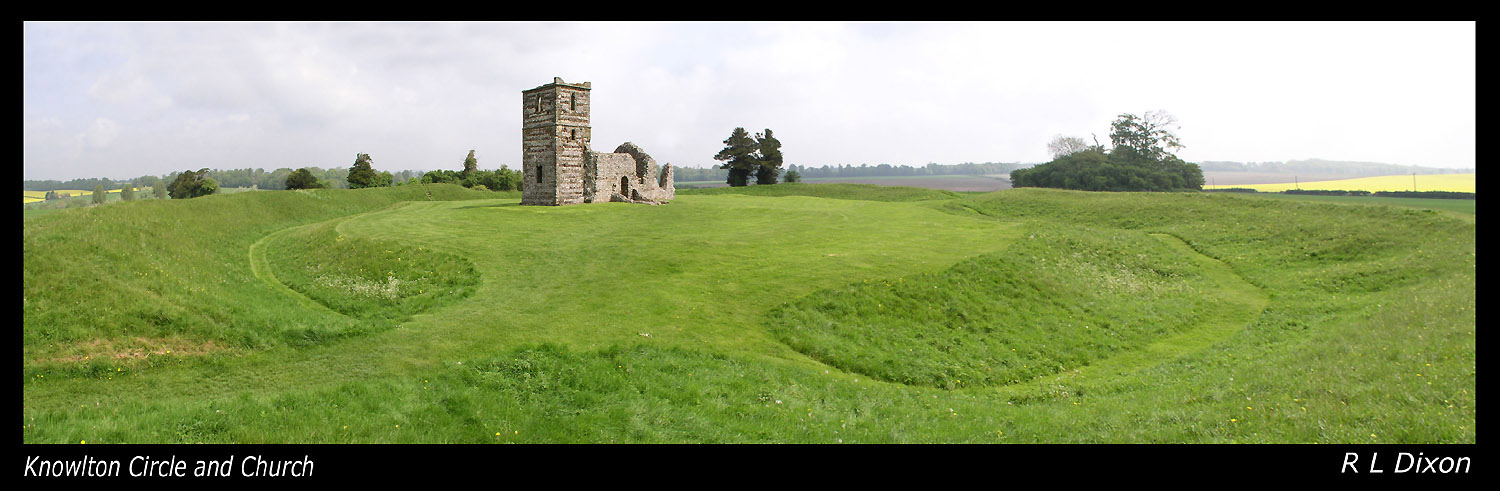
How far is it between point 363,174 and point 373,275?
5919 cm

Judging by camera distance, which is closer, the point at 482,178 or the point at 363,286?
the point at 363,286

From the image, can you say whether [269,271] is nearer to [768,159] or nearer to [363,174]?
[363,174]

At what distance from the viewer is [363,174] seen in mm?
74438

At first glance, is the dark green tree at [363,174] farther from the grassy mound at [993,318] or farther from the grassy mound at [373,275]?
the grassy mound at [993,318]

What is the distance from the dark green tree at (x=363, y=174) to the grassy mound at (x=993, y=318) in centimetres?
6991

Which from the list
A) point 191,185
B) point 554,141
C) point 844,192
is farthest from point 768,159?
point 191,185

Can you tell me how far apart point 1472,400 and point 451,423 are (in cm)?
1755

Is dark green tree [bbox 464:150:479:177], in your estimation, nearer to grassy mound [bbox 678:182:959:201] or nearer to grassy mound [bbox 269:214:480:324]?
grassy mound [bbox 678:182:959:201]

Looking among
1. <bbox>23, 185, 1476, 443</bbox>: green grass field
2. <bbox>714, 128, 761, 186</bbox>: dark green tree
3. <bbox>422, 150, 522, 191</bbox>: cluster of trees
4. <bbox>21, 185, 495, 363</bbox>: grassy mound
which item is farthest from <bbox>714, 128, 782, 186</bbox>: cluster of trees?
<bbox>21, 185, 495, 363</bbox>: grassy mound

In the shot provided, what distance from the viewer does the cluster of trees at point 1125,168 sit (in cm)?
8925

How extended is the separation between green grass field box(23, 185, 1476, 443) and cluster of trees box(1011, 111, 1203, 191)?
56.4 m

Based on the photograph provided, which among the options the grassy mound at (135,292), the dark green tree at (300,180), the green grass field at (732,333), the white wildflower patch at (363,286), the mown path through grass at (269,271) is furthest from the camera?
the dark green tree at (300,180)

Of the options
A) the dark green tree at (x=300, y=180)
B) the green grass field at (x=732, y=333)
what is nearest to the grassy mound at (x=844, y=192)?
the green grass field at (x=732, y=333)

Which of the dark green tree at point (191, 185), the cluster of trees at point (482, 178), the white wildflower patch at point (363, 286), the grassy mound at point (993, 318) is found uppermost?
the cluster of trees at point (482, 178)
